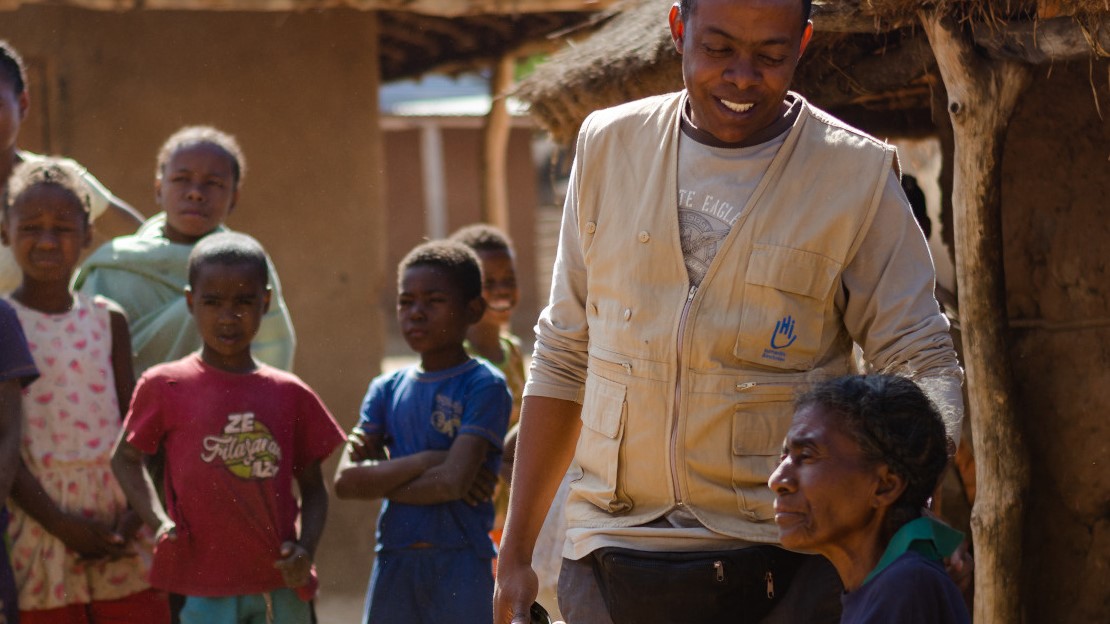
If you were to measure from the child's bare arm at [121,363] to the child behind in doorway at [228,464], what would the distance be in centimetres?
36

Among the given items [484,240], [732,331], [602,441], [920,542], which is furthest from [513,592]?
[484,240]

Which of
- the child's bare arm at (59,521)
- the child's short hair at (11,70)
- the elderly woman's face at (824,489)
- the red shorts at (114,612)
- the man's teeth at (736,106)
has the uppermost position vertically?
the child's short hair at (11,70)

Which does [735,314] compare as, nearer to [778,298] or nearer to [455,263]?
[778,298]

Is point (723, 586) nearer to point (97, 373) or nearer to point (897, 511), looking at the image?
point (897, 511)

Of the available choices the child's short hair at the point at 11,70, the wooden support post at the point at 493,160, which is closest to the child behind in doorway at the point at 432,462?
the child's short hair at the point at 11,70

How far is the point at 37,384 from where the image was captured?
427 centimetres

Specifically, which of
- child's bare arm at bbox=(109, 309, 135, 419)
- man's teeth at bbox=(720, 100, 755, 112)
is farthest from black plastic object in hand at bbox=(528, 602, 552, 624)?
child's bare arm at bbox=(109, 309, 135, 419)

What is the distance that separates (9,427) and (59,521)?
33cm

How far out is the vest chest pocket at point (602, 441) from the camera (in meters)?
2.52

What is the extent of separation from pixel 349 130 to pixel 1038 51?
431cm

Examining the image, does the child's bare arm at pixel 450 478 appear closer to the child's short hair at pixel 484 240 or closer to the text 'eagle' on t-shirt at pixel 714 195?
the child's short hair at pixel 484 240

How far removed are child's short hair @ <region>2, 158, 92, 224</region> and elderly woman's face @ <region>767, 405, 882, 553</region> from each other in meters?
2.86

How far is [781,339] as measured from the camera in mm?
2426

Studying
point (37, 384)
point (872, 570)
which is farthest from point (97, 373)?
point (872, 570)
